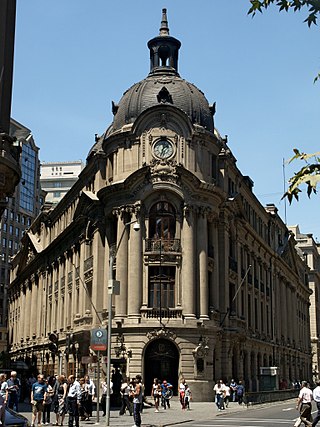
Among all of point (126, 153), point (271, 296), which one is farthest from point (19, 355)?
point (126, 153)

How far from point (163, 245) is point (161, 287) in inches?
122

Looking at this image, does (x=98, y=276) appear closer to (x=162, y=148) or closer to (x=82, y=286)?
(x=82, y=286)

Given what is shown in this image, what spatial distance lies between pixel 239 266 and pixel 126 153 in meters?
16.2

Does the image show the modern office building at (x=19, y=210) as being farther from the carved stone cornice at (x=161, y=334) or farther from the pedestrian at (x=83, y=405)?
the pedestrian at (x=83, y=405)

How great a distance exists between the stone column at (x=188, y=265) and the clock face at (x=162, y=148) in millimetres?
4415

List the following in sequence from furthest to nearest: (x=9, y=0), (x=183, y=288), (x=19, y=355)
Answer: (x=19, y=355) < (x=183, y=288) < (x=9, y=0)

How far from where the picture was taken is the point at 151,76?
5847 centimetres

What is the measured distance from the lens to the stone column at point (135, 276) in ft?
166

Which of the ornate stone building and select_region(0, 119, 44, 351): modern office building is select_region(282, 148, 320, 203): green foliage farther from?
select_region(0, 119, 44, 351): modern office building

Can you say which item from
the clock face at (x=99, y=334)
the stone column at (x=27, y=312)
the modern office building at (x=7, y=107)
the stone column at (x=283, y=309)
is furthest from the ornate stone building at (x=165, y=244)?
the stone column at (x=27, y=312)

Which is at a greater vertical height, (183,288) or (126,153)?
(126,153)

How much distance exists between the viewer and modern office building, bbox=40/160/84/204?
18688 cm

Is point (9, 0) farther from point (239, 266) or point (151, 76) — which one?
point (239, 266)

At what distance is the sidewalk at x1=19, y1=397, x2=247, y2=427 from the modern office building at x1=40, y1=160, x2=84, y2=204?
142 meters
